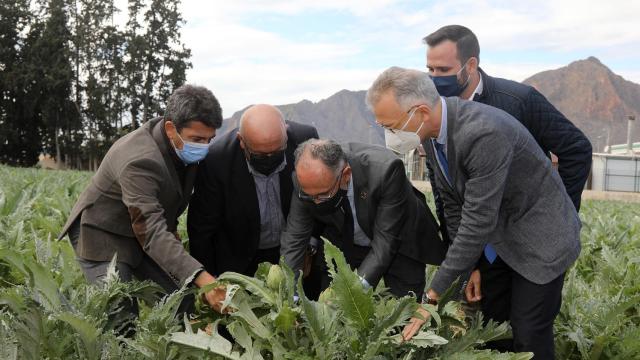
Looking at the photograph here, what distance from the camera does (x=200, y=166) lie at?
4270 millimetres

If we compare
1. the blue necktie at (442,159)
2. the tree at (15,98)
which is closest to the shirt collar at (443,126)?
the blue necktie at (442,159)

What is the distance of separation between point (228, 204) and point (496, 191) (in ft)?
6.44

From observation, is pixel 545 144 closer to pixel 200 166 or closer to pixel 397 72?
pixel 397 72

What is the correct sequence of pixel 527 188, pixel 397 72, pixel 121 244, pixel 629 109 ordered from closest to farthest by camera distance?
pixel 397 72, pixel 527 188, pixel 121 244, pixel 629 109

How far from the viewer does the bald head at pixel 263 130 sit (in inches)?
151

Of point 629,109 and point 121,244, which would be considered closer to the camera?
point 121,244

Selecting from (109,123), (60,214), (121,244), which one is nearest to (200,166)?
(121,244)

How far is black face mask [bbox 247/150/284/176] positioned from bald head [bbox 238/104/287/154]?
70 mm

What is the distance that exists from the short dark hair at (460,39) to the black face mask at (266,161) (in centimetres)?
112

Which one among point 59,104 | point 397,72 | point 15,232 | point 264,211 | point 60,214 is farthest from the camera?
point 59,104

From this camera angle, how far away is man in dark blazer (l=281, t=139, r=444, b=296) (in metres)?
3.53

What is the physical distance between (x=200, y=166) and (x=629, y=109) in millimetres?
210134

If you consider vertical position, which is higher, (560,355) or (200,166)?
(200,166)

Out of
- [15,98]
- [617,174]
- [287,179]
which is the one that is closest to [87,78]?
[15,98]
